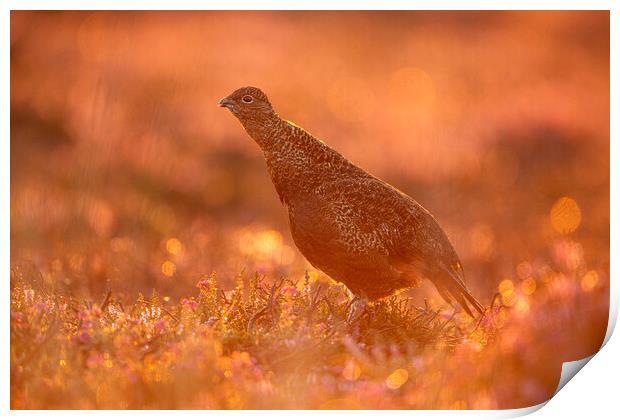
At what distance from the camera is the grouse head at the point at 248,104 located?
4004 mm

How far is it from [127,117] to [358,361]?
1.19m

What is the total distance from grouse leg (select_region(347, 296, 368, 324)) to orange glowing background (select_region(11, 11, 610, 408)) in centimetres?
16

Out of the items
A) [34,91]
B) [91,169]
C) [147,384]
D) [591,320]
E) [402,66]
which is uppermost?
[402,66]

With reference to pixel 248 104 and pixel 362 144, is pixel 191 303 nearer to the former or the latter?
pixel 248 104

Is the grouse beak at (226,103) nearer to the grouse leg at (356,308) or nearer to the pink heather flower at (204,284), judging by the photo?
the pink heather flower at (204,284)

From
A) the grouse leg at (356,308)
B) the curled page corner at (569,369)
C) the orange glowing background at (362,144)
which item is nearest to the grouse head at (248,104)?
the orange glowing background at (362,144)

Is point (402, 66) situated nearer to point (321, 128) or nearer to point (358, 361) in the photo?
point (321, 128)

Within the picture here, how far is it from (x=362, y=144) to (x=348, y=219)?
1.50 ft

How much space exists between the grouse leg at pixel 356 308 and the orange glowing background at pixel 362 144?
16cm

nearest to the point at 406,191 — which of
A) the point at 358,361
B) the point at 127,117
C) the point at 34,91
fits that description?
the point at 358,361

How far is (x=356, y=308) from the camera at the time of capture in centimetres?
396

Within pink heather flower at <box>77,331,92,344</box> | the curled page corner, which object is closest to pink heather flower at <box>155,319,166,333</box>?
pink heather flower at <box>77,331,92,344</box>

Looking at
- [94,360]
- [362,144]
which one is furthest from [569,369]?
[94,360]

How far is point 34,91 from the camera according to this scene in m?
3.95
